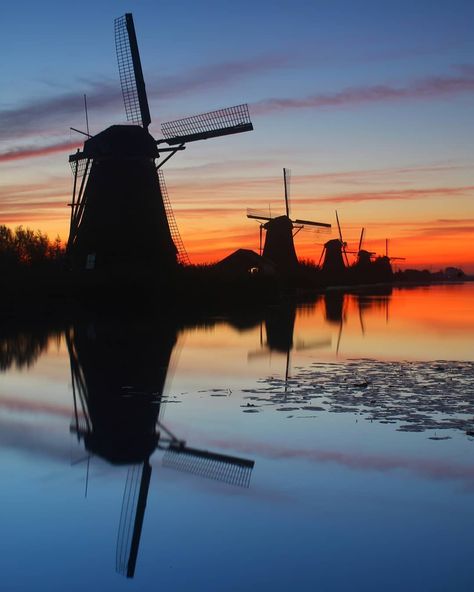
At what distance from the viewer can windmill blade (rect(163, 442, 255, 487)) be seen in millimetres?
7170

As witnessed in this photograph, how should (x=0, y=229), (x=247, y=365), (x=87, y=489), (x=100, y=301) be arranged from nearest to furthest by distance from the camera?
(x=87, y=489) → (x=247, y=365) → (x=100, y=301) → (x=0, y=229)

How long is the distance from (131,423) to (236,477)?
9.11 ft

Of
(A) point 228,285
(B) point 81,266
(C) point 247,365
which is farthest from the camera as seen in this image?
Answer: (A) point 228,285

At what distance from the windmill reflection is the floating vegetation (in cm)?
183

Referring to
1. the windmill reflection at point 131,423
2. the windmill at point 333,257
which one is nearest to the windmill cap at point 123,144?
the windmill reflection at point 131,423

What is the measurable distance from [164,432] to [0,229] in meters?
58.1

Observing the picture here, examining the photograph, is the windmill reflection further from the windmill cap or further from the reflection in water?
the windmill cap

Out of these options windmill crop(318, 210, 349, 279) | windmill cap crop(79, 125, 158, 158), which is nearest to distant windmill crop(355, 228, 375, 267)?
windmill crop(318, 210, 349, 279)

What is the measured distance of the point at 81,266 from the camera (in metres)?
33.4

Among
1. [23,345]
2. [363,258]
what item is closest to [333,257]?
[363,258]

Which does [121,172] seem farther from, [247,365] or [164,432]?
[164,432]

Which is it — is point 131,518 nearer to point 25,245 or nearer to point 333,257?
point 25,245

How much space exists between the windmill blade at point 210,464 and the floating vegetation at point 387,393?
2309 millimetres

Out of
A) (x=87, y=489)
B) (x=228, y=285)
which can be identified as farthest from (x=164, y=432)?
(x=228, y=285)
